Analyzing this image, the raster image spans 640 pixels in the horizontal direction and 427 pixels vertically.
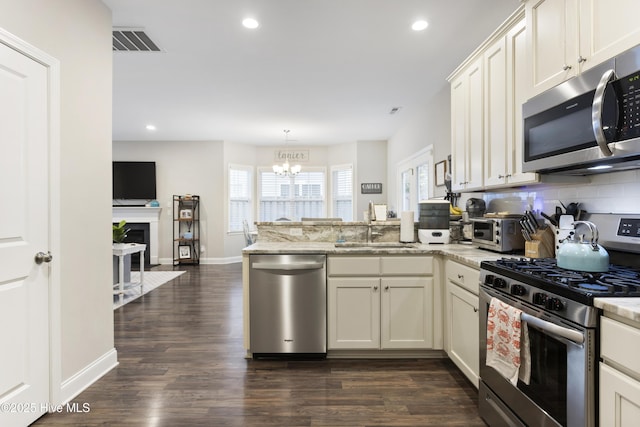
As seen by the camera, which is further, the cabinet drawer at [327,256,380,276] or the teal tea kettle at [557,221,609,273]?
the cabinet drawer at [327,256,380,276]

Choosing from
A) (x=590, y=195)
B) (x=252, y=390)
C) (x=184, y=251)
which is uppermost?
(x=590, y=195)

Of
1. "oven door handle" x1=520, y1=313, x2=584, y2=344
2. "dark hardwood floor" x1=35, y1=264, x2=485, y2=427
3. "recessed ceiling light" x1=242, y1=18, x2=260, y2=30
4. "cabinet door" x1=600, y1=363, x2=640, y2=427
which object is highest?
"recessed ceiling light" x1=242, y1=18, x2=260, y2=30

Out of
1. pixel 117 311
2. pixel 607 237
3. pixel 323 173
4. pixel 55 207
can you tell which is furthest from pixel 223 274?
pixel 607 237

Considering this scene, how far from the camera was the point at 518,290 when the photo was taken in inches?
60.6

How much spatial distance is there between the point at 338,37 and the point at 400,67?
3.33 ft

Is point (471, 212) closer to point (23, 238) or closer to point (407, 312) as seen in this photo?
point (407, 312)

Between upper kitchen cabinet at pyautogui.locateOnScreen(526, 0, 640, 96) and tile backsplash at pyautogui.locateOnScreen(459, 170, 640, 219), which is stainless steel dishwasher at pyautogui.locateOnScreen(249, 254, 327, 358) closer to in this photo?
tile backsplash at pyautogui.locateOnScreen(459, 170, 640, 219)

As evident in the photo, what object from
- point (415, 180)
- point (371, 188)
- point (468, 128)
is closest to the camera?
point (468, 128)

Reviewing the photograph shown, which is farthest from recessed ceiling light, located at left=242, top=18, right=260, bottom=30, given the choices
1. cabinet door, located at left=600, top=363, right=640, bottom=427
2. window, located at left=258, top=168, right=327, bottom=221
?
window, located at left=258, top=168, right=327, bottom=221

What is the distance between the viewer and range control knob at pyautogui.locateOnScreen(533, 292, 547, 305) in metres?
1.39

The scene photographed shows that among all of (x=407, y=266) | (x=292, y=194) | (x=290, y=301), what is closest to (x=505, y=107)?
(x=407, y=266)

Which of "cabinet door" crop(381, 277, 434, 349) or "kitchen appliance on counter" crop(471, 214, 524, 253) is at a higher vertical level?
"kitchen appliance on counter" crop(471, 214, 524, 253)

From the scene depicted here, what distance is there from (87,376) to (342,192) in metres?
6.51

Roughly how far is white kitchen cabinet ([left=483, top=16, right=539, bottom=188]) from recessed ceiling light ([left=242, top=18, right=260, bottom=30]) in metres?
1.91
